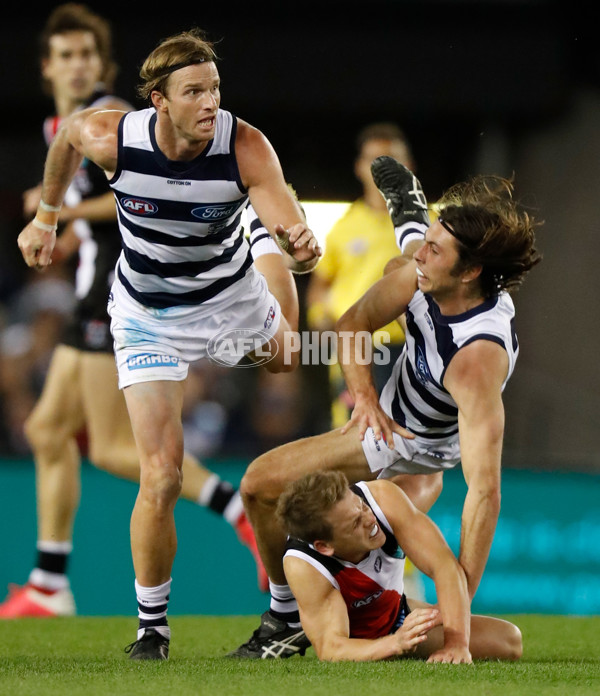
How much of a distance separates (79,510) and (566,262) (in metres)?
3.07

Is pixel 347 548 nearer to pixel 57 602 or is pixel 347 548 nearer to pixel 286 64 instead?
pixel 57 602

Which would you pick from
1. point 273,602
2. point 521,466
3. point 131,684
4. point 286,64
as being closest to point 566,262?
point 521,466

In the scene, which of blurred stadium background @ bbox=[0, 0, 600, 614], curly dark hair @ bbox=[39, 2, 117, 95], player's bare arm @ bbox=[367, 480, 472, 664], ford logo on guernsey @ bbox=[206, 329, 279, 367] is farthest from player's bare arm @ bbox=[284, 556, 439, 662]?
curly dark hair @ bbox=[39, 2, 117, 95]

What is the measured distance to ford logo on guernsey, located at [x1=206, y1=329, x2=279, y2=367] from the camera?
4434 mm

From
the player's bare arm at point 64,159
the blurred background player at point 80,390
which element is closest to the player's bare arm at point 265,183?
the player's bare arm at point 64,159

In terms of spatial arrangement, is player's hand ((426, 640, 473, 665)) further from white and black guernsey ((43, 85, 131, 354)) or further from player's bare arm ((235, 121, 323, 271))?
white and black guernsey ((43, 85, 131, 354))

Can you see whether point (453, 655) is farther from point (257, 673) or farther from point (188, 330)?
point (188, 330)

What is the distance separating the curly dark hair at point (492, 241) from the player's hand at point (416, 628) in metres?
1.10

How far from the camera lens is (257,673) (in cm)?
358

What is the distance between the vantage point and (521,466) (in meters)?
6.76

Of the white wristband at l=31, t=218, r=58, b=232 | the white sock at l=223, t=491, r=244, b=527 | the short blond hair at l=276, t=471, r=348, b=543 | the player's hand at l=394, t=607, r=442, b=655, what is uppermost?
the white wristband at l=31, t=218, r=58, b=232

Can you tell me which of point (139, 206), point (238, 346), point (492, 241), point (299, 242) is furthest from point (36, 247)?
point (492, 241)

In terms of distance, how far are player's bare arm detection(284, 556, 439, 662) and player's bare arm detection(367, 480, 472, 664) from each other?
0.33 ft

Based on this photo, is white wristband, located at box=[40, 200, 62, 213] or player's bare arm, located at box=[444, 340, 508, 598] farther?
white wristband, located at box=[40, 200, 62, 213]
